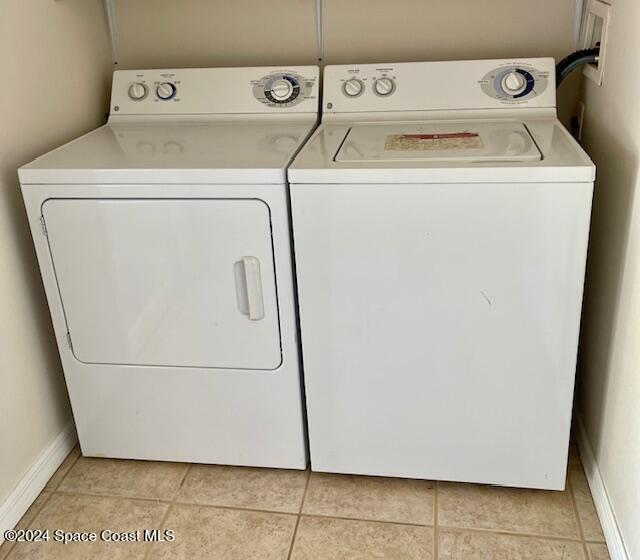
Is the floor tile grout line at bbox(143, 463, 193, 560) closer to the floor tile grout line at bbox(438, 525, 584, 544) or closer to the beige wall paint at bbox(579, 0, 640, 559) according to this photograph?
the floor tile grout line at bbox(438, 525, 584, 544)

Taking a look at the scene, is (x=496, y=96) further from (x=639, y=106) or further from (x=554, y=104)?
(x=639, y=106)

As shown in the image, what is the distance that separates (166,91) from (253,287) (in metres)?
0.77

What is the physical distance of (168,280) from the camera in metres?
1.68

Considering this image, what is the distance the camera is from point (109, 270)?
1.70 meters

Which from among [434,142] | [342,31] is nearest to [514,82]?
[434,142]

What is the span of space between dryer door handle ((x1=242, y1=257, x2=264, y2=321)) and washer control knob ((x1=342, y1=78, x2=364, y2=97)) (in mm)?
647

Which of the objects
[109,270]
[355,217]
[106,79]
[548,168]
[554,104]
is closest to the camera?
[548,168]

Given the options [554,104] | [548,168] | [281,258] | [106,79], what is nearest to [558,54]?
[554,104]

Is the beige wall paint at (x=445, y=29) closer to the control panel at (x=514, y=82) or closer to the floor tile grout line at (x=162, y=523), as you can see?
the control panel at (x=514, y=82)

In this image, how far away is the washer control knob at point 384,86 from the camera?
1948 millimetres

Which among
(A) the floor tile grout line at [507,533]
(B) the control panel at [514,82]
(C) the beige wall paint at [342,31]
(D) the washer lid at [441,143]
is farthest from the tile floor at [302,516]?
(C) the beige wall paint at [342,31]

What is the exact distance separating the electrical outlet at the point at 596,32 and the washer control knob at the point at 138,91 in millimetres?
1266

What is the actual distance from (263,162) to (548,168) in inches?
24.5

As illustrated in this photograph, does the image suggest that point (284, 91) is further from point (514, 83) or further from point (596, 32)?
point (596, 32)
